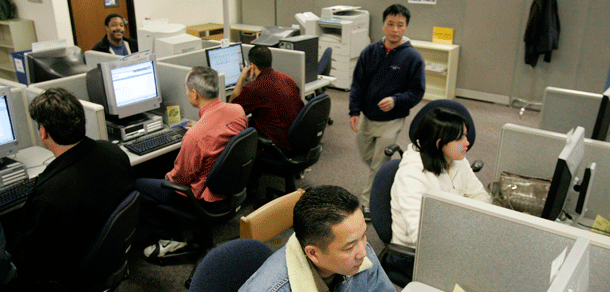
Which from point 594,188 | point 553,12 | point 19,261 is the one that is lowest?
point 19,261

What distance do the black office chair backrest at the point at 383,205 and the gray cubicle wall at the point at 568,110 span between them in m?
1.17

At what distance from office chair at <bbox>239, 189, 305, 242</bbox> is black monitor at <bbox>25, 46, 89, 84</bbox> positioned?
6.58 feet

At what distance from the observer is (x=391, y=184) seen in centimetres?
199

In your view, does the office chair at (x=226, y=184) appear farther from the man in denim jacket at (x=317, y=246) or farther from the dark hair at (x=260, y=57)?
the man in denim jacket at (x=317, y=246)

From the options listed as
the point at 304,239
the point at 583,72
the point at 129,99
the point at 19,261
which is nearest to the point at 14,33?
the point at 129,99

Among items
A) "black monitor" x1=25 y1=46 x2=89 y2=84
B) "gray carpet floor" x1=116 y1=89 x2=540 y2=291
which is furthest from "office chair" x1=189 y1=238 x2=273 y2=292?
"black monitor" x1=25 y1=46 x2=89 y2=84

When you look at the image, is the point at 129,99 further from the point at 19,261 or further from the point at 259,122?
the point at 19,261

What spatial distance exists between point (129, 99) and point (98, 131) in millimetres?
411

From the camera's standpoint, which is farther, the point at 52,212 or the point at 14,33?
the point at 14,33

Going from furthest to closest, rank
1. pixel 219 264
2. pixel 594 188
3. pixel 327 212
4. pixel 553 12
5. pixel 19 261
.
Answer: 1. pixel 553 12
2. pixel 594 188
3. pixel 19 261
4. pixel 219 264
5. pixel 327 212

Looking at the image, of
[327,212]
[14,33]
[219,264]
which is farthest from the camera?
[14,33]

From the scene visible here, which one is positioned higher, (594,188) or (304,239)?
(304,239)

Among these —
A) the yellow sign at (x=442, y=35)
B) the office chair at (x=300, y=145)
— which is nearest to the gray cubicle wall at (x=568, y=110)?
the office chair at (x=300, y=145)

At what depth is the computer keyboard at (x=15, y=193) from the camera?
211cm
